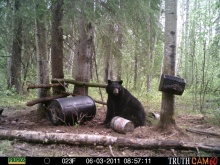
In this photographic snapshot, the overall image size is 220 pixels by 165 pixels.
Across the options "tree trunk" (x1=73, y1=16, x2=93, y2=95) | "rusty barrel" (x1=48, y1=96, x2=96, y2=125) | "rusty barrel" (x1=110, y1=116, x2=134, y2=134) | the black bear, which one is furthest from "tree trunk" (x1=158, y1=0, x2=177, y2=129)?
"tree trunk" (x1=73, y1=16, x2=93, y2=95)

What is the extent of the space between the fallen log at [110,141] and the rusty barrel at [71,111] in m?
1.49

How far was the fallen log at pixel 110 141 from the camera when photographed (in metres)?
4.52

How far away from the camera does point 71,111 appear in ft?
21.5

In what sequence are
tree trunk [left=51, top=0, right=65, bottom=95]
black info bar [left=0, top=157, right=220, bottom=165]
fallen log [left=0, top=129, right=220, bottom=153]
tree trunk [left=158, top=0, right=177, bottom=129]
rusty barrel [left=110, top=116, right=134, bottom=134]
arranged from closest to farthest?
black info bar [left=0, top=157, right=220, bottom=165] < fallen log [left=0, top=129, right=220, bottom=153] < tree trunk [left=158, top=0, right=177, bottom=129] < rusty barrel [left=110, top=116, right=134, bottom=134] < tree trunk [left=51, top=0, right=65, bottom=95]

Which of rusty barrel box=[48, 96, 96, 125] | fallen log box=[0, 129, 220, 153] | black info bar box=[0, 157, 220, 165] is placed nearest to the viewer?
black info bar box=[0, 157, 220, 165]

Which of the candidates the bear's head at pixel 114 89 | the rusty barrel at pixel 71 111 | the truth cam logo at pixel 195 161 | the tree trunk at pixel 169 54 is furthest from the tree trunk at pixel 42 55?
the truth cam logo at pixel 195 161

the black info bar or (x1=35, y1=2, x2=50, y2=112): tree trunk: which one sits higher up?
(x1=35, y1=2, x2=50, y2=112): tree trunk

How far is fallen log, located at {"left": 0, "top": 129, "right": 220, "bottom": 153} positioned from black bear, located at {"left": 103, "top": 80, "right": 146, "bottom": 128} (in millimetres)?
2081

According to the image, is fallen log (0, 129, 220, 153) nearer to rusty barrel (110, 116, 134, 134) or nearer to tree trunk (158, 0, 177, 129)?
rusty barrel (110, 116, 134, 134)

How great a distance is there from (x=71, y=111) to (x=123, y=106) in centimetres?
149

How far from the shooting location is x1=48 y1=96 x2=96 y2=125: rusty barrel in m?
6.52

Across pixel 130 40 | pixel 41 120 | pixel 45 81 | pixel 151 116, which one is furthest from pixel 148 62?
pixel 41 120
